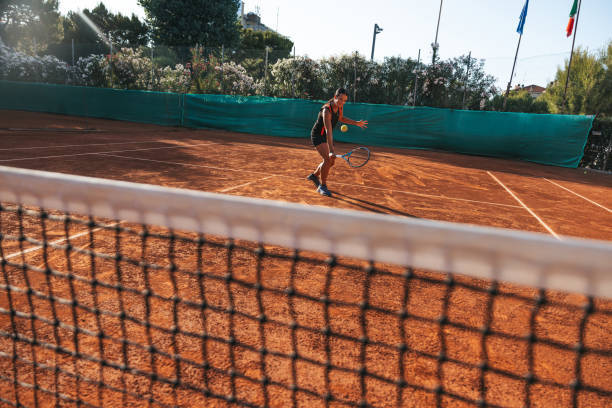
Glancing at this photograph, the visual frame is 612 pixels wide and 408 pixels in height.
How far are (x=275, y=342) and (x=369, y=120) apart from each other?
14.5 meters

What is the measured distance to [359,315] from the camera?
9.05 ft

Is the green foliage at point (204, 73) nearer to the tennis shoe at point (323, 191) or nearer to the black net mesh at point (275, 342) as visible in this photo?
the tennis shoe at point (323, 191)

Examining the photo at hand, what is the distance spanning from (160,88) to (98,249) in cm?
2159

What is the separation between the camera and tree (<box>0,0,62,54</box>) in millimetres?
32688

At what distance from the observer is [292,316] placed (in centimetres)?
268

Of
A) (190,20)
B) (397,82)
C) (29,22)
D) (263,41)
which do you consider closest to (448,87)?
(397,82)

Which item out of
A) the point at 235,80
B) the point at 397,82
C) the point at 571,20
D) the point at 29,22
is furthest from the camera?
the point at 29,22

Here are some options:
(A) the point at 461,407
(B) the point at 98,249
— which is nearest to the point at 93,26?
(B) the point at 98,249

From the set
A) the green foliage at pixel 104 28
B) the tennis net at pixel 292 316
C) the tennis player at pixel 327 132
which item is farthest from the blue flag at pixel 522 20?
the green foliage at pixel 104 28

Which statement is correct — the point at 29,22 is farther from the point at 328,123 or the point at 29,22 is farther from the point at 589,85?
the point at 589,85

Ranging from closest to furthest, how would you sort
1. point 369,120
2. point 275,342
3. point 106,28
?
point 275,342
point 369,120
point 106,28

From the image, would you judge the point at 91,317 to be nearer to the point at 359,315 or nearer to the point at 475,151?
the point at 359,315

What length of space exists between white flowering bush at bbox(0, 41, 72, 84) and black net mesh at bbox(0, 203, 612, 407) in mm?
27243

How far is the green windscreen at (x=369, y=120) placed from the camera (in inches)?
547
